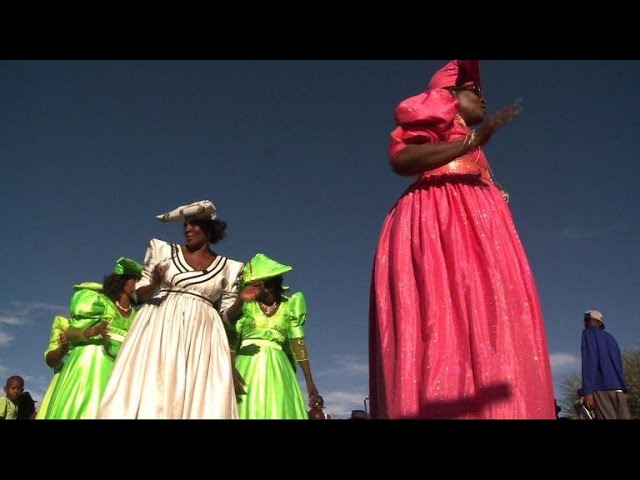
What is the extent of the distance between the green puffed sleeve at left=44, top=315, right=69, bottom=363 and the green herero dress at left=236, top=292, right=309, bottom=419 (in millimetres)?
2163

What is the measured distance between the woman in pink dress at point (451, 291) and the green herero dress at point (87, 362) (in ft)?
13.8

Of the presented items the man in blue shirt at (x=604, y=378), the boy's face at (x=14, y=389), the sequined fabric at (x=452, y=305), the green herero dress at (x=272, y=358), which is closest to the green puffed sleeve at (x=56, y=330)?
the green herero dress at (x=272, y=358)

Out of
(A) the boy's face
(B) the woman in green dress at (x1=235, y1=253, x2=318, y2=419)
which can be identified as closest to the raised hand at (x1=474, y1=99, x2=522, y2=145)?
(B) the woman in green dress at (x1=235, y1=253, x2=318, y2=419)

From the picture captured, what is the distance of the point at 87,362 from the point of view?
6.48m

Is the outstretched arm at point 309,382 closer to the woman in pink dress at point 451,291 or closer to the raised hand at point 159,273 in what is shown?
the raised hand at point 159,273

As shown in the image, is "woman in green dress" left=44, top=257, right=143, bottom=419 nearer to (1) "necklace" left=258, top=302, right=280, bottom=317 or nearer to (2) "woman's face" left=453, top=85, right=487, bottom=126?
(1) "necklace" left=258, top=302, right=280, bottom=317

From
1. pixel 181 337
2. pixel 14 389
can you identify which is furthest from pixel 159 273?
pixel 14 389

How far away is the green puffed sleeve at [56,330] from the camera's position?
7016mm
